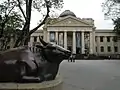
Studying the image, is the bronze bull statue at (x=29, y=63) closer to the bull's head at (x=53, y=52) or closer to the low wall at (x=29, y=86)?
the bull's head at (x=53, y=52)

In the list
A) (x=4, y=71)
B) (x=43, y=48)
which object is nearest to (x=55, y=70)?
(x=43, y=48)

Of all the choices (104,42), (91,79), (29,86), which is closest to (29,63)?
(29,86)

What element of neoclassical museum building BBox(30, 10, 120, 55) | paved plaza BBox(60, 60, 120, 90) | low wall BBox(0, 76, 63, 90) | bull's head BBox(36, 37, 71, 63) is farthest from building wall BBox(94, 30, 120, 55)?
low wall BBox(0, 76, 63, 90)

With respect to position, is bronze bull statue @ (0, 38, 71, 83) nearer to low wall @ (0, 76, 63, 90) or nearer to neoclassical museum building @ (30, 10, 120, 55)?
low wall @ (0, 76, 63, 90)

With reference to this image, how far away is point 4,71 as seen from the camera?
336 centimetres

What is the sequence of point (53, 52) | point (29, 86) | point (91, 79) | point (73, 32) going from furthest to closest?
point (73, 32) < point (91, 79) < point (53, 52) < point (29, 86)

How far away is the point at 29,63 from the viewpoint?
3.34 m

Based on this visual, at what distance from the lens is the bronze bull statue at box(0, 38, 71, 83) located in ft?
10.8

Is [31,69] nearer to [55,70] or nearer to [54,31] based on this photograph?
[55,70]

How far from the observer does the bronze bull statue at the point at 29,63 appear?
3307mm

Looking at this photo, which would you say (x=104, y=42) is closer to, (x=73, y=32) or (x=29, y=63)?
(x=73, y=32)

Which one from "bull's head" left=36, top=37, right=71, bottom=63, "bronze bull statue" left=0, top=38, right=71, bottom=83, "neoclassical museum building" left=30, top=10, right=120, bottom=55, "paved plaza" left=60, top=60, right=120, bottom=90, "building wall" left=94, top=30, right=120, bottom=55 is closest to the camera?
"bronze bull statue" left=0, top=38, right=71, bottom=83

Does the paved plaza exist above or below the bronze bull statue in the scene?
below

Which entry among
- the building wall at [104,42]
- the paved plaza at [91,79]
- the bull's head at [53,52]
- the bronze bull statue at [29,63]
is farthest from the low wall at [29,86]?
the building wall at [104,42]
